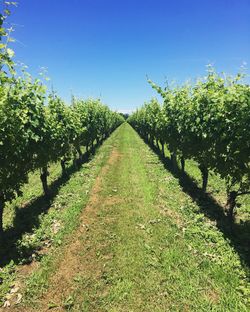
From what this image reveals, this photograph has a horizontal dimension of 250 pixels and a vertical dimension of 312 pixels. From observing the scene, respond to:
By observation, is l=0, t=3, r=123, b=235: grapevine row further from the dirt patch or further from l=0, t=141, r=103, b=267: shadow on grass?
the dirt patch

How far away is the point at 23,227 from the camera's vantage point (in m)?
9.40

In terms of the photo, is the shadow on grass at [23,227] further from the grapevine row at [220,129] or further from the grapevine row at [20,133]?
the grapevine row at [220,129]

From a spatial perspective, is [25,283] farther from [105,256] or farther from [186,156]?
[186,156]

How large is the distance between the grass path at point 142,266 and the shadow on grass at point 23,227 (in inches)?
43.8

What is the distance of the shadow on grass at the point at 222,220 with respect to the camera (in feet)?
25.3

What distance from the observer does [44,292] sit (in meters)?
6.14

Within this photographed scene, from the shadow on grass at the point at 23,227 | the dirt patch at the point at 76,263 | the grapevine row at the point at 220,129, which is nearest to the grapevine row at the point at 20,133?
the shadow on grass at the point at 23,227

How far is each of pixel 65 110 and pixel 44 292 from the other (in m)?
11.5

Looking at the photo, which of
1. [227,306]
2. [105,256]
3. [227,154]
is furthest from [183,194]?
[227,306]

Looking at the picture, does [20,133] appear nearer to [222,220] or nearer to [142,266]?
[142,266]

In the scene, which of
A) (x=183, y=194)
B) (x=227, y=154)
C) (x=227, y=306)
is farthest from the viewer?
(x=183, y=194)

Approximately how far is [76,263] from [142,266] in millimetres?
1775

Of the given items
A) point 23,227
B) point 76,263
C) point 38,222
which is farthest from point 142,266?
point 23,227

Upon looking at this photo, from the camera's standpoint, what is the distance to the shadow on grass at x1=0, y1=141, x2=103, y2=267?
7.64 metres
